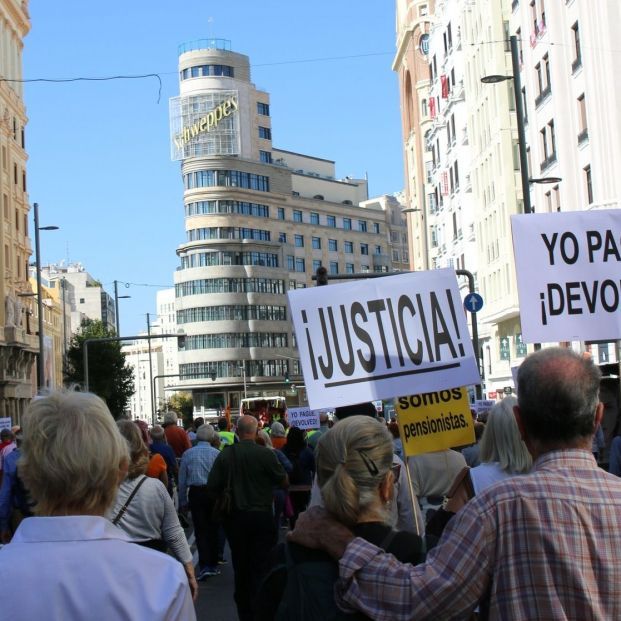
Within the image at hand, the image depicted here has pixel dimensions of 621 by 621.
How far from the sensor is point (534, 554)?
123 inches

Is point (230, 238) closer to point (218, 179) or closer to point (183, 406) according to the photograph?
point (218, 179)

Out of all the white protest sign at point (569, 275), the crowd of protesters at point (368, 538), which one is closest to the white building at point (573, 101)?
the white protest sign at point (569, 275)

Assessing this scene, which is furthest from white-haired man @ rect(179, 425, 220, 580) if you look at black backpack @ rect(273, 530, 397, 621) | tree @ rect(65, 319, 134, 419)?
tree @ rect(65, 319, 134, 419)

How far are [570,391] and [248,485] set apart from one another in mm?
7968

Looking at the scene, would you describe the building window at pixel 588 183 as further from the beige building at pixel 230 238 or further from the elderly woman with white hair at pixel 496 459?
the beige building at pixel 230 238

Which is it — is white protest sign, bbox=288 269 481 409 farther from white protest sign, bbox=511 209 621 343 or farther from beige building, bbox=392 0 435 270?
beige building, bbox=392 0 435 270

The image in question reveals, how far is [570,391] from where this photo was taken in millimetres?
3336

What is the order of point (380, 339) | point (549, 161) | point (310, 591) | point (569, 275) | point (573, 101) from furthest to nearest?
point (549, 161), point (573, 101), point (569, 275), point (380, 339), point (310, 591)

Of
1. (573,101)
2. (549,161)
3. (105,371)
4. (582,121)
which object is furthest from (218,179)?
(582,121)

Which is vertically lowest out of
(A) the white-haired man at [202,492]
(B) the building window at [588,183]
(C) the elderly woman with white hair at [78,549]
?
(A) the white-haired man at [202,492]

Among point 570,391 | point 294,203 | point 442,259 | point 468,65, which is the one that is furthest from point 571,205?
point 294,203

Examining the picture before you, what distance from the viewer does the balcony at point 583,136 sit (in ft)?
131

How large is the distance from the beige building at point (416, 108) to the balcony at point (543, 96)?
36589mm

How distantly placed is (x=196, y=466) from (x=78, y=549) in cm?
1155
